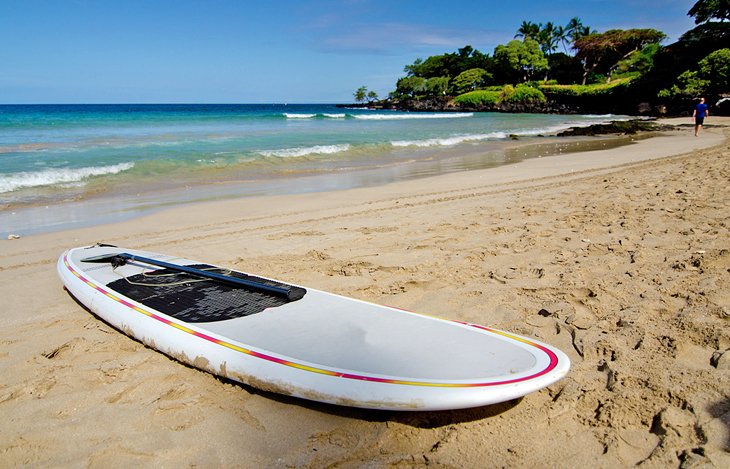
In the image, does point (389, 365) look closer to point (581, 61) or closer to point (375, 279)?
point (375, 279)

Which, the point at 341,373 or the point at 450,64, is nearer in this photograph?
the point at 341,373

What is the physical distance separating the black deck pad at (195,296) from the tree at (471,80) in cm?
7465

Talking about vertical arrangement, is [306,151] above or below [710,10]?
below

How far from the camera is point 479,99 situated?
64.6m

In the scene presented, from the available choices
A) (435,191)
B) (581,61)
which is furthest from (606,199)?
(581,61)

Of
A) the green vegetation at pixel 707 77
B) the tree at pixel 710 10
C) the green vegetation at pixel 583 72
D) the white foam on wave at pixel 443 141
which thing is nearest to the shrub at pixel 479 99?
the green vegetation at pixel 583 72

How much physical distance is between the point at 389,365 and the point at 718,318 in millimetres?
2167

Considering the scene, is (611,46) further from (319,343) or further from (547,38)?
(319,343)

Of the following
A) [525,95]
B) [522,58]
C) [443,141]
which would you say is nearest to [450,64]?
[522,58]

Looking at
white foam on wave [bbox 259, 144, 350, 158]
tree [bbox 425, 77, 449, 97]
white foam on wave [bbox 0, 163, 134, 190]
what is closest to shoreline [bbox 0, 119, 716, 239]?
white foam on wave [bbox 0, 163, 134, 190]

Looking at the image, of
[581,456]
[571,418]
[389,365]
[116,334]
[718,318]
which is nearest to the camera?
[581,456]

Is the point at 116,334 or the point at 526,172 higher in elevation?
the point at 526,172

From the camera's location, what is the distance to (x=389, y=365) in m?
2.47

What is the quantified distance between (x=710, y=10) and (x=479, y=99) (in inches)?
1087
